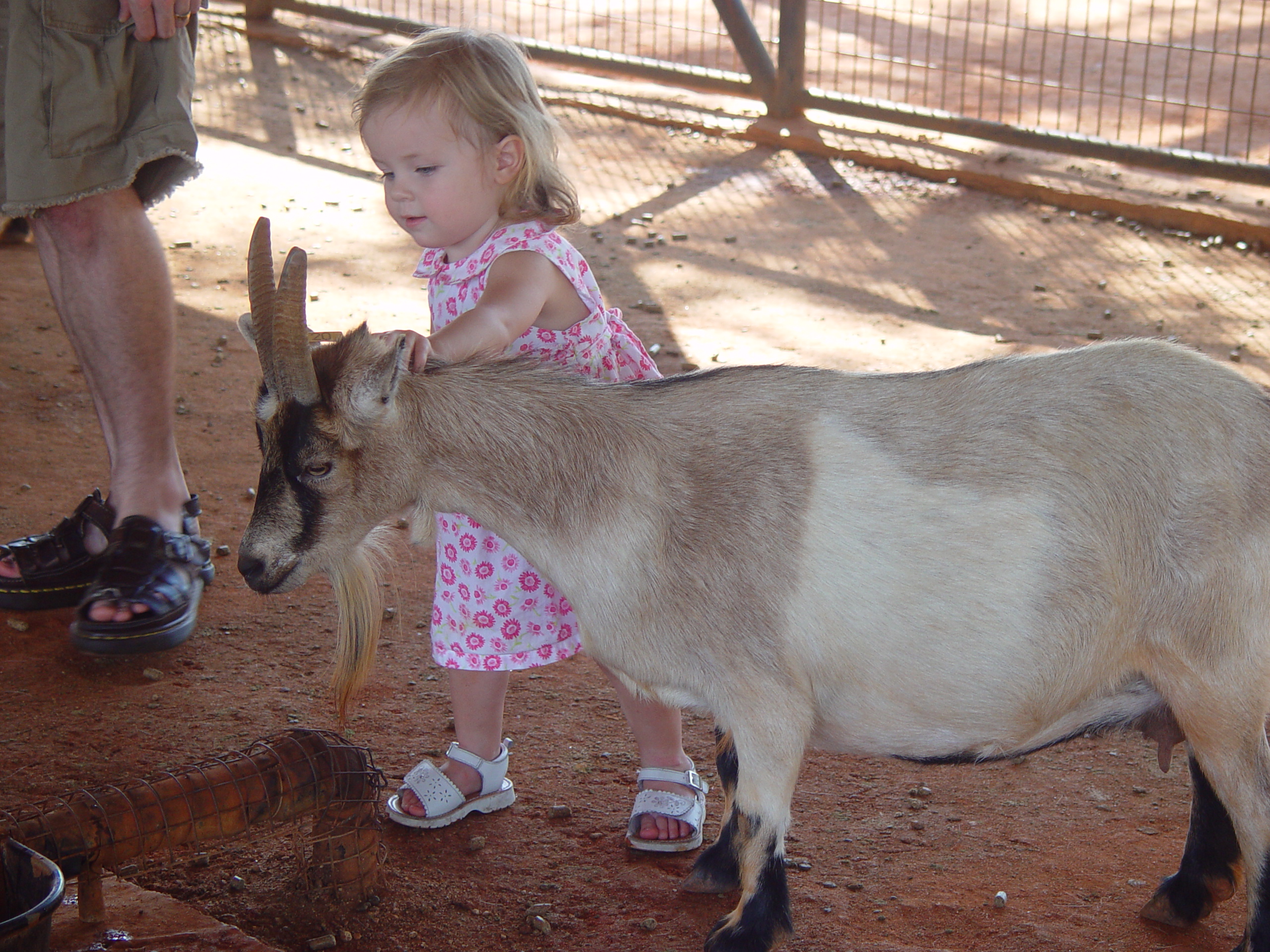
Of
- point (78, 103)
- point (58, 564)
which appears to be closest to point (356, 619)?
point (58, 564)

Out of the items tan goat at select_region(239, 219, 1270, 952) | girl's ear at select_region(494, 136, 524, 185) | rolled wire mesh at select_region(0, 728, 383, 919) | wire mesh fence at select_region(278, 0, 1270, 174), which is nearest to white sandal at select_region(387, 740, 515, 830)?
rolled wire mesh at select_region(0, 728, 383, 919)

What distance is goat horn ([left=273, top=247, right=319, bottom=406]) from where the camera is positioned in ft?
6.83

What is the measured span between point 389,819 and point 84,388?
288 cm

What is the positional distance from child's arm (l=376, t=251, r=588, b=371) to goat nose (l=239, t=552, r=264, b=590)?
466 millimetres

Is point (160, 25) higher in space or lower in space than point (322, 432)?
higher

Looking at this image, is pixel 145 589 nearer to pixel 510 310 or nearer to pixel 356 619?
pixel 356 619

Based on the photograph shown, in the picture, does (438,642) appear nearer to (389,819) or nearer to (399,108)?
(389,819)

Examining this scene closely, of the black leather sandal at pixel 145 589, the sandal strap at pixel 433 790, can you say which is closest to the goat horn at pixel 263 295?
the sandal strap at pixel 433 790

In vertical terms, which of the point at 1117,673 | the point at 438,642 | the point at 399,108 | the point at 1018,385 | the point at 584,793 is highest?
the point at 399,108

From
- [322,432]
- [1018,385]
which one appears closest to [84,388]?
[322,432]

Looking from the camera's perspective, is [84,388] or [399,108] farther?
[84,388]

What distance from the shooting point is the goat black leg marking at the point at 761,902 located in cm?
229

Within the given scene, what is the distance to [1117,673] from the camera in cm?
229

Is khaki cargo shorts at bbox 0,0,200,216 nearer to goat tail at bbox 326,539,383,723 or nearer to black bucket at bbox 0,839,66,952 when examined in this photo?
goat tail at bbox 326,539,383,723
